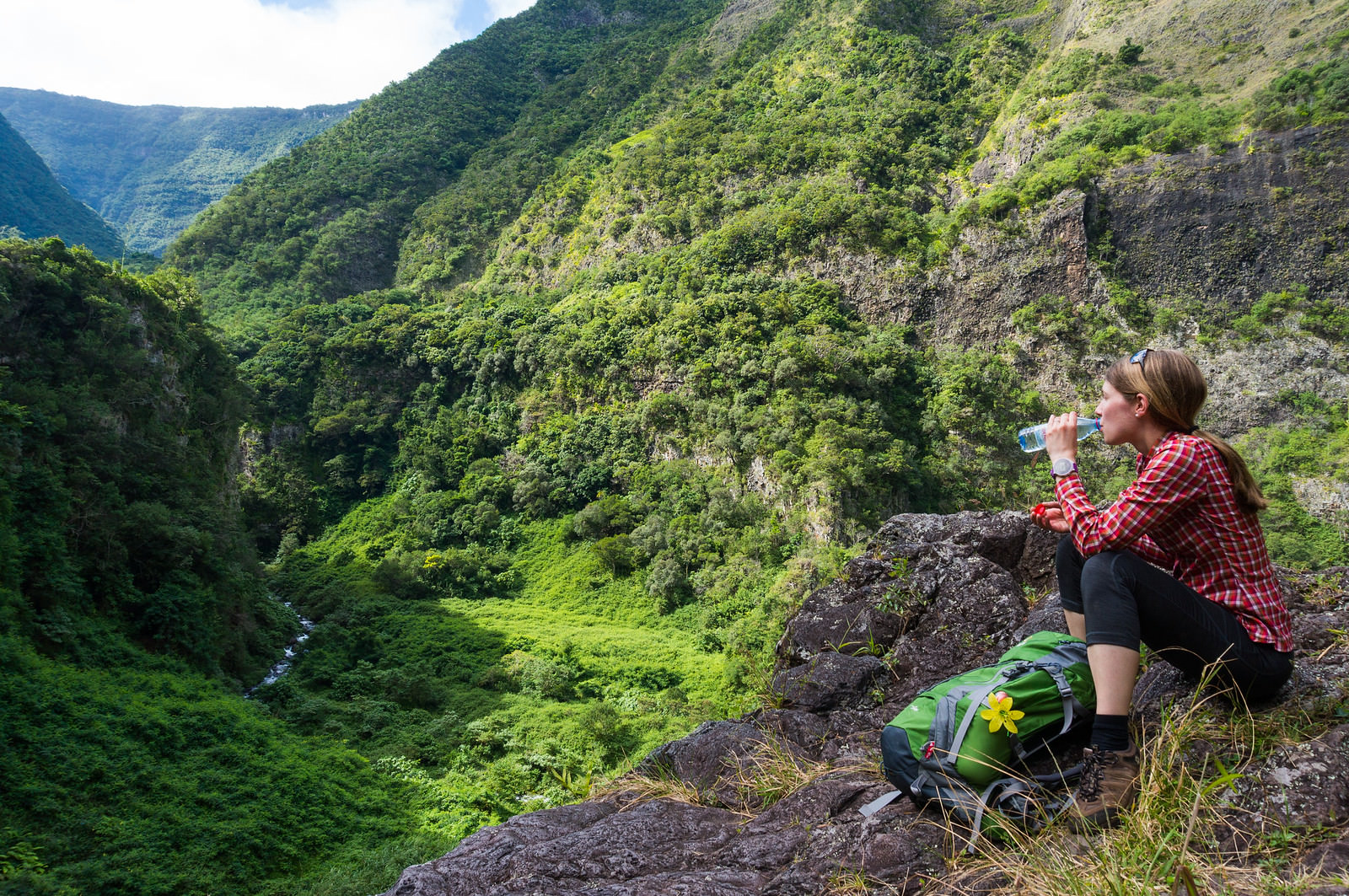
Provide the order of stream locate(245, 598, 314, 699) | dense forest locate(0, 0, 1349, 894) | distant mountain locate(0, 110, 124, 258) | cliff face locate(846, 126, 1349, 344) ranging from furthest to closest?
1. distant mountain locate(0, 110, 124, 258)
2. cliff face locate(846, 126, 1349, 344)
3. stream locate(245, 598, 314, 699)
4. dense forest locate(0, 0, 1349, 894)

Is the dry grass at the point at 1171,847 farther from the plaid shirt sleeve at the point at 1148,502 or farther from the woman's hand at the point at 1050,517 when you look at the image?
the woman's hand at the point at 1050,517

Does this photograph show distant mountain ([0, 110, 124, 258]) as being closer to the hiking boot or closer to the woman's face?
the woman's face

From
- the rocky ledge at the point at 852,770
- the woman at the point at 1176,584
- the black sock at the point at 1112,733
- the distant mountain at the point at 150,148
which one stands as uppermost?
the distant mountain at the point at 150,148

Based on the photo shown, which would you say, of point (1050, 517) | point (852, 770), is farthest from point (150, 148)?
point (1050, 517)

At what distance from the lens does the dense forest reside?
11430 mm

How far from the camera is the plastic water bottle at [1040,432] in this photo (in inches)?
106

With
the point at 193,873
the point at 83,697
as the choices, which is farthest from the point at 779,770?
the point at 83,697

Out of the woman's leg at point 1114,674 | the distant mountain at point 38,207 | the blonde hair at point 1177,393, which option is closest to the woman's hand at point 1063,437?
the blonde hair at point 1177,393

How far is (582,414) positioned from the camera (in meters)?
30.8

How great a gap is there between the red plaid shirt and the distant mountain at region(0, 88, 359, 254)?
100485mm

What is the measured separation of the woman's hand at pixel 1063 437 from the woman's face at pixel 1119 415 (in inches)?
4.2

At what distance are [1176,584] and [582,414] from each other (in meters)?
29.2

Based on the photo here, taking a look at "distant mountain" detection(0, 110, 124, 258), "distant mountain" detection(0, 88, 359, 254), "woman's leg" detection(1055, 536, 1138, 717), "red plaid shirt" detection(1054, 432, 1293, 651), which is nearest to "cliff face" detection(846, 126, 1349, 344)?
"red plaid shirt" detection(1054, 432, 1293, 651)

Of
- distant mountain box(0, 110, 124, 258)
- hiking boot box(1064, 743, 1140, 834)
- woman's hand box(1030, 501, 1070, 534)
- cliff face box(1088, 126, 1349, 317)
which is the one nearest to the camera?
hiking boot box(1064, 743, 1140, 834)
